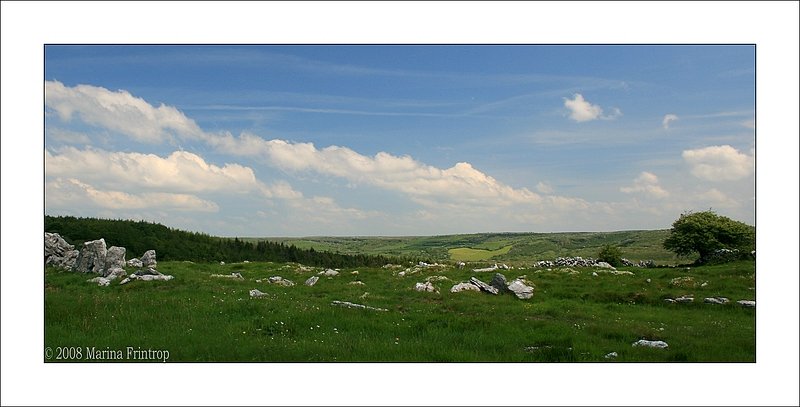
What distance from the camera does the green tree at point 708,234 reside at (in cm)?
4238

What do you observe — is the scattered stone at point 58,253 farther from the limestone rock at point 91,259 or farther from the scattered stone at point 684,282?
the scattered stone at point 684,282

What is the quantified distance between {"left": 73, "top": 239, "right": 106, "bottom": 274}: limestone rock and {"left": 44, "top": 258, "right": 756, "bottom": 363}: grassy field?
618cm

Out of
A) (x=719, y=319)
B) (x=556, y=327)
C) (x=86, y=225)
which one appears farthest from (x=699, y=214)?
(x=86, y=225)

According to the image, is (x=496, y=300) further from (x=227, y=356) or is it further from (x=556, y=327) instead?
(x=227, y=356)

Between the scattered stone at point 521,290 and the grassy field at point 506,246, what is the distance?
37.4 metres

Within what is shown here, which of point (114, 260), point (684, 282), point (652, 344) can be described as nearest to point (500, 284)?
point (684, 282)

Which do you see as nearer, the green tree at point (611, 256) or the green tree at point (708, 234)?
the green tree at point (708, 234)

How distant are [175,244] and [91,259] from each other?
2802 centimetres

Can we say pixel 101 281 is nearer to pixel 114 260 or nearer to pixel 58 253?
pixel 114 260

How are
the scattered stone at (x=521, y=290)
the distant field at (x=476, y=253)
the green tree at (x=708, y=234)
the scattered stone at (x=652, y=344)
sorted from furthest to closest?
the distant field at (x=476, y=253) → the green tree at (x=708, y=234) → the scattered stone at (x=521, y=290) → the scattered stone at (x=652, y=344)

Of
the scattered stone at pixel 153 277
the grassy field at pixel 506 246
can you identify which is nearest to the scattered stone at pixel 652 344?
the scattered stone at pixel 153 277

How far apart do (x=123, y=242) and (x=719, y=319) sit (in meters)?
55.2

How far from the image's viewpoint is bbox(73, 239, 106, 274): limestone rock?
30906mm

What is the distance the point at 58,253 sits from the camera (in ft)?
111
